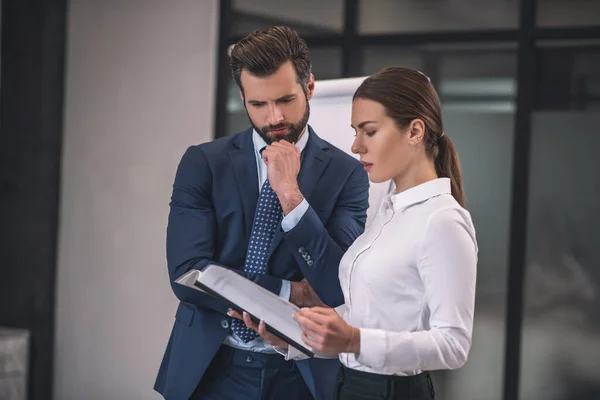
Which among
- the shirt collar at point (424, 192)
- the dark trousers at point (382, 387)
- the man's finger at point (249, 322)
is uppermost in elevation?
the shirt collar at point (424, 192)

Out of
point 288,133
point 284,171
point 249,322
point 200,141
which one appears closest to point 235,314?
point 249,322

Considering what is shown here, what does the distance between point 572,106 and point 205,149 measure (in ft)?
A: 8.91

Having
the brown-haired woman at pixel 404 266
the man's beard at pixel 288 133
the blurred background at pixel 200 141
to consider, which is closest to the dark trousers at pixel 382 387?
the brown-haired woman at pixel 404 266

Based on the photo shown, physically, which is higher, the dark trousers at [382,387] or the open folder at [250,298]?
the open folder at [250,298]

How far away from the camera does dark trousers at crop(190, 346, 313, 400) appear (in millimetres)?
1901

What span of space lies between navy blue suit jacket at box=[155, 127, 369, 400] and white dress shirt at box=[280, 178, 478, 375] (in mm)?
299

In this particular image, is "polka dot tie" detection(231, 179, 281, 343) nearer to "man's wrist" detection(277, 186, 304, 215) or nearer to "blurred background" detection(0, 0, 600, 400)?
"man's wrist" detection(277, 186, 304, 215)

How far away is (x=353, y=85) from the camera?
248 cm

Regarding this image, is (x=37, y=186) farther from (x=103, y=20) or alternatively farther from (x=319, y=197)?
(x=319, y=197)

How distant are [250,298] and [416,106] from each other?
0.48 meters

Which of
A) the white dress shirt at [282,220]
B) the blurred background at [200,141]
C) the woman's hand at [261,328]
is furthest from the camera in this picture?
the blurred background at [200,141]

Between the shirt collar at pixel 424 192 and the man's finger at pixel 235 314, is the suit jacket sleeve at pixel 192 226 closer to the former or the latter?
the man's finger at pixel 235 314

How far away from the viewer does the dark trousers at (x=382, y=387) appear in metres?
1.51

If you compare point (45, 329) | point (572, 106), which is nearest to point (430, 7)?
point (572, 106)
